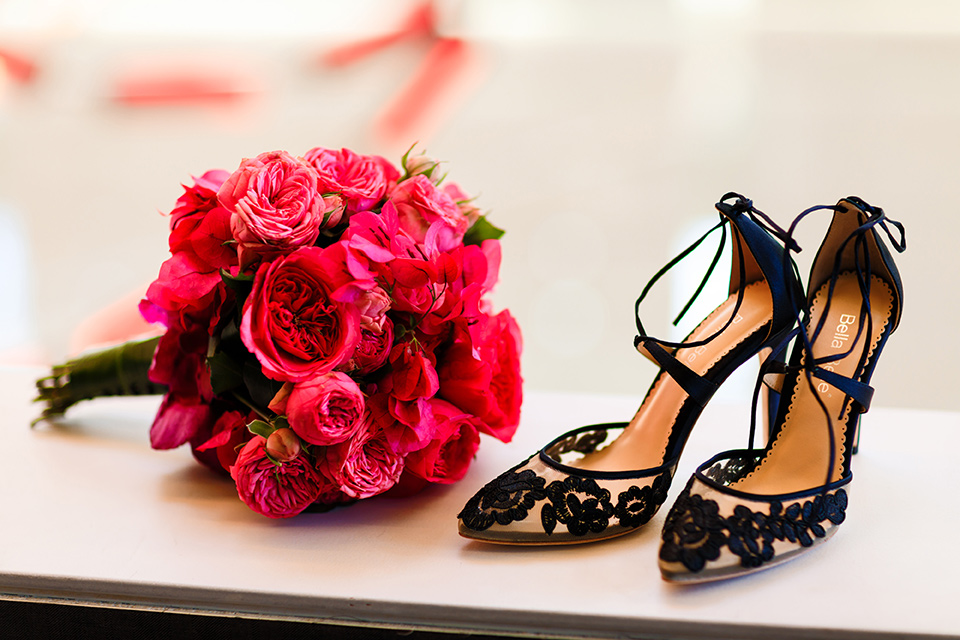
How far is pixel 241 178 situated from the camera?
0.65 m

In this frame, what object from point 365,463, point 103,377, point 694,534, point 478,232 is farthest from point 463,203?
point 103,377

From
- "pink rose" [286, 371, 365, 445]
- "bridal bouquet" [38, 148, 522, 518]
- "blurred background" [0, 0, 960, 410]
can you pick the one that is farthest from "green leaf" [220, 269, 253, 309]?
"blurred background" [0, 0, 960, 410]

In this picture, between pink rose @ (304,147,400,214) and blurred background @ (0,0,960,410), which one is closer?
pink rose @ (304,147,400,214)

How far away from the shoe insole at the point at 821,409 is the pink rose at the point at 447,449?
271 millimetres

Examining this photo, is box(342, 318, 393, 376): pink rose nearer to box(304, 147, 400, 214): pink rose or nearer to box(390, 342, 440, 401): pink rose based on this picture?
box(390, 342, 440, 401): pink rose

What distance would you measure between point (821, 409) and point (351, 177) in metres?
0.54

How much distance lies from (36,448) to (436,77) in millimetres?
1830

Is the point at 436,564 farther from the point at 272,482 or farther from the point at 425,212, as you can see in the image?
the point at 425,212

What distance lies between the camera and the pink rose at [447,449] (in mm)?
679

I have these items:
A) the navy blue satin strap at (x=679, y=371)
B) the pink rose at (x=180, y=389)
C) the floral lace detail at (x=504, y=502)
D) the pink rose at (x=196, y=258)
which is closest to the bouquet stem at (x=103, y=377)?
the pink rose at (x=180, y=389)

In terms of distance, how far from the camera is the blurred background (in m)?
2.14

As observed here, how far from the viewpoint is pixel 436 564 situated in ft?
2.03

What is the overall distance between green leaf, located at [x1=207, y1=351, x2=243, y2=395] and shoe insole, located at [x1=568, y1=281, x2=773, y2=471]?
1.22ft

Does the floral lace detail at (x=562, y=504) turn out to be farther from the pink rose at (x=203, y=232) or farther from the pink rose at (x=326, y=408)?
the pink rose at (x=203, y=232)
